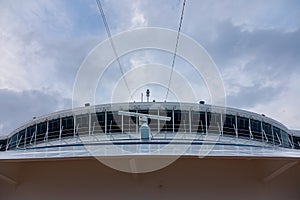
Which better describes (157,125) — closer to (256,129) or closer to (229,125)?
(229,125)

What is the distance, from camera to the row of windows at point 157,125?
914 cm

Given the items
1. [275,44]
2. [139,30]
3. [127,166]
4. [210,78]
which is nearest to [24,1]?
[139,30]

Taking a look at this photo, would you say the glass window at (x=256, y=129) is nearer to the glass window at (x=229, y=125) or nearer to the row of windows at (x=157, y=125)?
the row of windows at (x=157, y=125)

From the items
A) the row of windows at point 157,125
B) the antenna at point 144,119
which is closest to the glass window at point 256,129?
the row of windows at point 157,125

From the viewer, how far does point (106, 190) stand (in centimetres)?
557

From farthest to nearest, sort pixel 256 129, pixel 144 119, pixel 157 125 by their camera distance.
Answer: pixel 256 129 → pixel 157 125 → pixel 144 119

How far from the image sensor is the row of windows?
9141 millimetres

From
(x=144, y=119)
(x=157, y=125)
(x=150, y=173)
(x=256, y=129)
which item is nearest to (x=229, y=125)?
(x=256, y=129)

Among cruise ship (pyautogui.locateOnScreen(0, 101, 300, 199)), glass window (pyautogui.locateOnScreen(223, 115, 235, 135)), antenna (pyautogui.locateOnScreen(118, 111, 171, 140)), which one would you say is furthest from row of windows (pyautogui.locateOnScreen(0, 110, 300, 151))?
cruise ship (pyautogui.locateOnScreen(0, 101, 300, 199))

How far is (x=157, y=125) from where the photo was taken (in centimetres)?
895

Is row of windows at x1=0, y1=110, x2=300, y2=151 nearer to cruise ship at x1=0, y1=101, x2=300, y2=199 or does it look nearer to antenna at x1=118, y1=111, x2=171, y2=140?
antenna at x1=118, y1=111, x2=171, y2=140

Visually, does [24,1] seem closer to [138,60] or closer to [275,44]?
[138,60]

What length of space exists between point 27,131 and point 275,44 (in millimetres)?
7768

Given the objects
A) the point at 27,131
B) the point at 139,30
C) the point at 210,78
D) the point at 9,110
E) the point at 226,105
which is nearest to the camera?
the point at 139,30
